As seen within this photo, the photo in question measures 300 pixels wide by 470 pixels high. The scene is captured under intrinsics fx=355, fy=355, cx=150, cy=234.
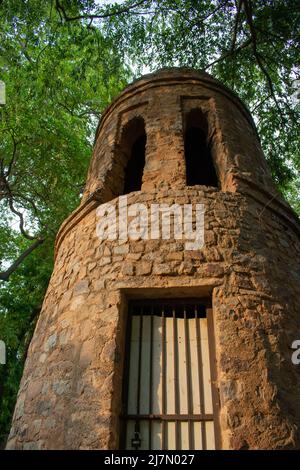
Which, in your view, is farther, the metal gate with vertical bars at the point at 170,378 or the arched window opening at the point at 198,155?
the arched window opening at the point at 198,155

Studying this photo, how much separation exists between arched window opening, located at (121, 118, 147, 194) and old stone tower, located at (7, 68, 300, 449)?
1.42 m

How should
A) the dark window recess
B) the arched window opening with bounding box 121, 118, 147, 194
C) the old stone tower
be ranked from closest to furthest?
1. the old stone tower
2. the arched window opening with bounding box 121, 118, 147, 194
3. the dark window recess

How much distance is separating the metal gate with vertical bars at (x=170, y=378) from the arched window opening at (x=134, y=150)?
3.43 m

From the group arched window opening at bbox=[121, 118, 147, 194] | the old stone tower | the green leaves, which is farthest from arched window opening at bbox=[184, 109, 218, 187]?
the green leaves

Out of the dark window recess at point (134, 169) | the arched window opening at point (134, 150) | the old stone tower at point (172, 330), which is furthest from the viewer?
the dark window recess at point (134, 169)

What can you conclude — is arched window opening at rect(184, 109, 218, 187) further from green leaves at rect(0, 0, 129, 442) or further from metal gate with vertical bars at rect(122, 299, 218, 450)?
metal gate with vertical bars at rect(122, 299, 218, 450)

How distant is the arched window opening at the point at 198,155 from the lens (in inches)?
263

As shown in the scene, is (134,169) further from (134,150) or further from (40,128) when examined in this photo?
(40,128)

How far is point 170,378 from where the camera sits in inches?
142

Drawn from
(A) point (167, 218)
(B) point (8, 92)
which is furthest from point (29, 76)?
(A) point (167, 218)

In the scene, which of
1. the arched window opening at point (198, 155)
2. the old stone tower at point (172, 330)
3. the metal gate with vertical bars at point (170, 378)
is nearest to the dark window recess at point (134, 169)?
the arched window opening at point (198, 155)

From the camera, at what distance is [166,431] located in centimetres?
333

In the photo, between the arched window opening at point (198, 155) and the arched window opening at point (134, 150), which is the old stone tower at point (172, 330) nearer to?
the arched window opening at point (134, 150)

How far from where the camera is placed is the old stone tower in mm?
3209
